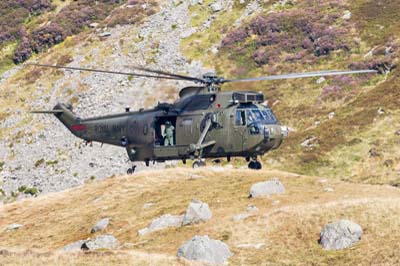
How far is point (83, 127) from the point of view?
33.6 meters

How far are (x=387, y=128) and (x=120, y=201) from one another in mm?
20323

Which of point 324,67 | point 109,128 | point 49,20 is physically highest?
point 109,128

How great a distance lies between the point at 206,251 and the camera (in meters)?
19.2

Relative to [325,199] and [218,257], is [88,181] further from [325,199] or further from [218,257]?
[218,257]

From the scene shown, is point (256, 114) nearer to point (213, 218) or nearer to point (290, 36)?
point (213, 218)

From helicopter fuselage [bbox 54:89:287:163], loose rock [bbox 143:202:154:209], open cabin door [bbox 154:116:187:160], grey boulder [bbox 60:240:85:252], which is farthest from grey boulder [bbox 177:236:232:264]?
loose rock [bbox 143:202:154:209]

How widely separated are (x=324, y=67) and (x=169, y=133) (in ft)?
93.4

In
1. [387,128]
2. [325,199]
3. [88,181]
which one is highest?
[325,199]

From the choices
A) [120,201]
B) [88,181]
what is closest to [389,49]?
[88,181]

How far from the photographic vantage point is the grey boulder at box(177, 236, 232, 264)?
19.0 meters

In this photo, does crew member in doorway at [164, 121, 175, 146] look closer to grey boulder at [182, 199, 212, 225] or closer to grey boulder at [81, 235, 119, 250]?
grey boulder at [182, 199, 212, 225]

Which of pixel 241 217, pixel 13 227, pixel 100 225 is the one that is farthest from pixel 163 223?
pixel 13 227

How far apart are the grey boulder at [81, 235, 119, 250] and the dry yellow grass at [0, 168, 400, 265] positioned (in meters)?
0.66

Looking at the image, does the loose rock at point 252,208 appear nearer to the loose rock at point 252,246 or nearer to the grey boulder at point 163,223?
the grey boulder at point 163,223
